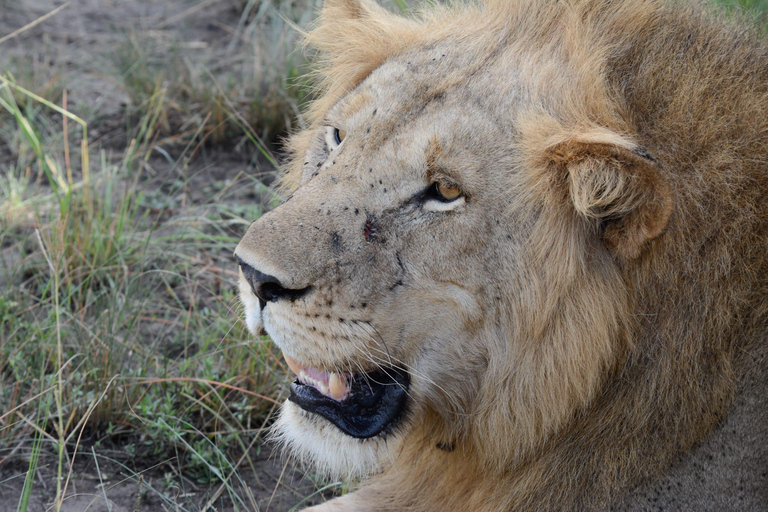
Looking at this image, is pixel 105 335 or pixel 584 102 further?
pixel 105 335

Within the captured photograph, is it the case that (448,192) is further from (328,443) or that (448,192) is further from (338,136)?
(328,443)

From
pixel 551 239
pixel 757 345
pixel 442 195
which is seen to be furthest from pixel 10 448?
pixel 757 345

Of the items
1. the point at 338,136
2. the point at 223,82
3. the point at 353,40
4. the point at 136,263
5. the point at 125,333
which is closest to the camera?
the point at 338,136

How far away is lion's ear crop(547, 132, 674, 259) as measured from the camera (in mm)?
1984

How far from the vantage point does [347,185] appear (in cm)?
236

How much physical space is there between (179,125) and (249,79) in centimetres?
55

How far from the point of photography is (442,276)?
89.7 inches

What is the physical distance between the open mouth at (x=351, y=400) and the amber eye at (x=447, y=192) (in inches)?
21.9

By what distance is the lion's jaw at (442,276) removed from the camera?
225 cm

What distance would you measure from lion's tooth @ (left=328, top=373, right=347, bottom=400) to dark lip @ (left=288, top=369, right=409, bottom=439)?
2cm

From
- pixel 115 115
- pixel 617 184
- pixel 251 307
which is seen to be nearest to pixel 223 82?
pixel 115 115

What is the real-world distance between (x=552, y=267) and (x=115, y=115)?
4.13 metres

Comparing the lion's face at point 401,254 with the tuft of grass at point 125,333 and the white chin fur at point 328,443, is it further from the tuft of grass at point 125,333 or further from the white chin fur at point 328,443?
the tuft of grass at point 125,333

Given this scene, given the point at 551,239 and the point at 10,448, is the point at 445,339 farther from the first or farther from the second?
the point at 10,448
